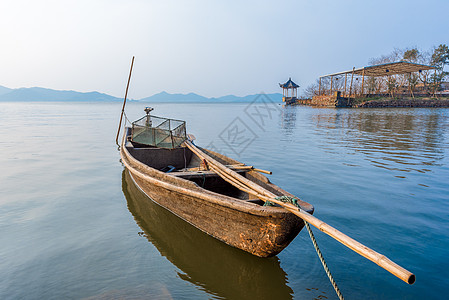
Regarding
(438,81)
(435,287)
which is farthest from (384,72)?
(435,287)

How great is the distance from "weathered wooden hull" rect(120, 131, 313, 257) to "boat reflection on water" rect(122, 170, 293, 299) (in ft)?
0.66

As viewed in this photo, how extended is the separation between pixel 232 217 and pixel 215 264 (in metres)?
0.91

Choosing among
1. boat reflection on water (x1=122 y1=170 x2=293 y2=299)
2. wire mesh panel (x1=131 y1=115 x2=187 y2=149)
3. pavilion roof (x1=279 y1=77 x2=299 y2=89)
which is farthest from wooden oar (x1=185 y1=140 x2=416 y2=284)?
pavilion roof (x1=279 y1=77 x2=299 y2=89)

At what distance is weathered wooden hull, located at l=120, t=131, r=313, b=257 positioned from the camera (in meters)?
3.44

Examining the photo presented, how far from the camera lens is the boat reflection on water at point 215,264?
362 centimetres

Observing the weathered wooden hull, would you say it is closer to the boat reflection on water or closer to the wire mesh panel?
the boat reflection on water

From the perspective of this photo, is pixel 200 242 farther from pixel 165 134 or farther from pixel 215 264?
pixel 165 134

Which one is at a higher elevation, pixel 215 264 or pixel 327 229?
pixel 327 229

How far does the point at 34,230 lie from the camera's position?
208 inches

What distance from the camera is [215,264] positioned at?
4.17 m

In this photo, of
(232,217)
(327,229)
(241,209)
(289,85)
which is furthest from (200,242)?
(289,85)

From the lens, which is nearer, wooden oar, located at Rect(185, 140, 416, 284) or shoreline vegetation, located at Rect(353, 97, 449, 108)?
wooden oar, located at Rect(185, 140, 416, 284)

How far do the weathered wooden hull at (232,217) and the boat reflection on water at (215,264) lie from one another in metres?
0.20

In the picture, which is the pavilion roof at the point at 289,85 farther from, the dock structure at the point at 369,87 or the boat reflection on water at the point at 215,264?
the boat reflection on water at the point at 215,264
